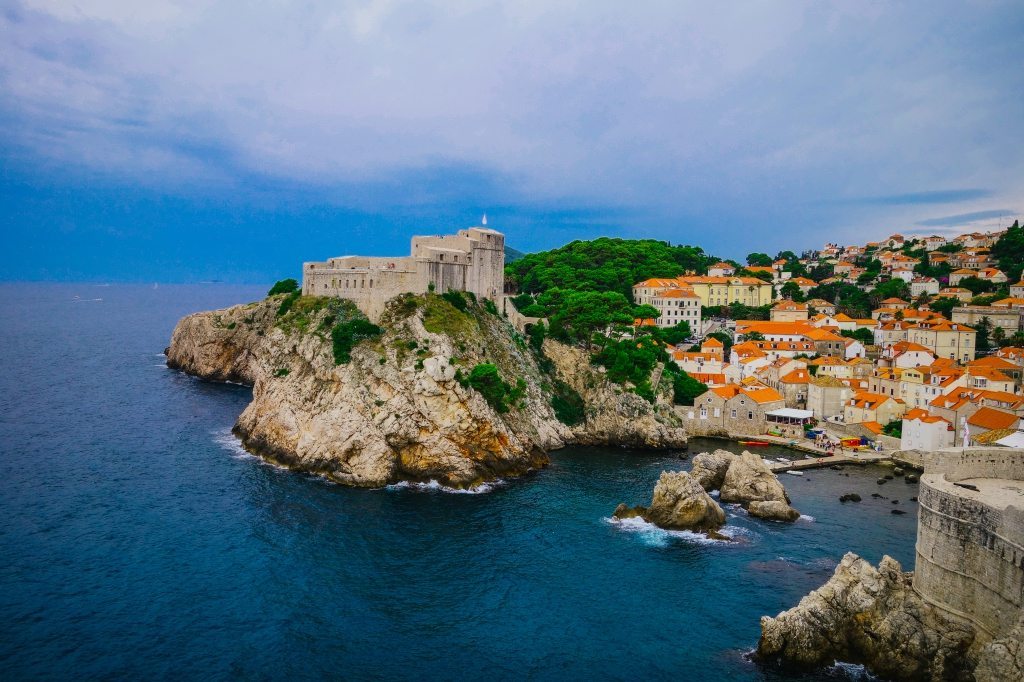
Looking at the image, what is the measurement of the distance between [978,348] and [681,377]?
3568cm

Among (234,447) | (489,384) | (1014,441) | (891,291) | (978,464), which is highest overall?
(891,291)

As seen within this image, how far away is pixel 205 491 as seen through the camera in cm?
3744

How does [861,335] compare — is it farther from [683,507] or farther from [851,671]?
[851,671]

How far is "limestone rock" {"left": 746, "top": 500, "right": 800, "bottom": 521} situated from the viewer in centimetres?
3597

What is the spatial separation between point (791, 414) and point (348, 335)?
33.2 meters

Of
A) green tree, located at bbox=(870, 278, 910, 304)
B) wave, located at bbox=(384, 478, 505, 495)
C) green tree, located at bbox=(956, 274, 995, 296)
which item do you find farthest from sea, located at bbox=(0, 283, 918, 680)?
green tree, located at bbox=(956, 274, 995, 296)

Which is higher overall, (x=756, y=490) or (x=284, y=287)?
(x=284, y=287)

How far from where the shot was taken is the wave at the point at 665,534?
33.2m

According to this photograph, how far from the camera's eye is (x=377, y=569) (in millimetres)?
29594

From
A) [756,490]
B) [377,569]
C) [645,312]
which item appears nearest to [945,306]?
[645,312]

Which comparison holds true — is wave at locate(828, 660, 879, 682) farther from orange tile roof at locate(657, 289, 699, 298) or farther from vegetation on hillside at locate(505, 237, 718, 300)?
orange tile roof at locate(657, 289, 699, 298)

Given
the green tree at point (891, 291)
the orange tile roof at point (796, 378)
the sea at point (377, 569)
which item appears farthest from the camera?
the green tree at point (891, 291)

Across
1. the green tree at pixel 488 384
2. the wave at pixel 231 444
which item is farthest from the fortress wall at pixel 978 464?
the wave at pixel 231 444

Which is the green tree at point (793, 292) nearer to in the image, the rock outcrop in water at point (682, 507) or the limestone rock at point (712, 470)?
the limestone rock at point (712, 470)
